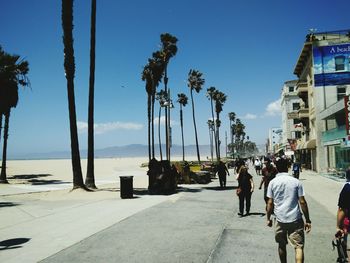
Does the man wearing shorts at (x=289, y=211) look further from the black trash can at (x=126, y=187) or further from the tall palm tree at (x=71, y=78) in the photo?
the tall palm tree at (x=71, y=78)

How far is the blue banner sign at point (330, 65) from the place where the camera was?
75.9 feet

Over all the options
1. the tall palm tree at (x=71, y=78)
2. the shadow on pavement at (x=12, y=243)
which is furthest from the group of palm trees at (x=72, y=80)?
the shadow on pavement at (x=12, y=243)

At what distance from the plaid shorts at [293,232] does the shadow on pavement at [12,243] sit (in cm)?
540

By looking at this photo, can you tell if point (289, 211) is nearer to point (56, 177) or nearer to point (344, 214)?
point (344, 214)

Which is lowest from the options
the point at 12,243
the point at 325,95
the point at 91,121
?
the point at 12,243

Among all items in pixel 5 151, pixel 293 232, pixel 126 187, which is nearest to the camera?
pixel 293 232

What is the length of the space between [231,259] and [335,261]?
1.77 m

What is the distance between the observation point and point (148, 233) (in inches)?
340

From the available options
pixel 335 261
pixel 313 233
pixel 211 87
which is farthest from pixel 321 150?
pixel 211 87

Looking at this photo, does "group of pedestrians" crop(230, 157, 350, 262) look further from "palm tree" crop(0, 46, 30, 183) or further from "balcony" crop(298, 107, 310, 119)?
"balcony" crop(298, 107, 310, 119)

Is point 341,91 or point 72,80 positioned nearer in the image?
point 72,80

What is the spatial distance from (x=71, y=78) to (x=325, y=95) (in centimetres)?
2730

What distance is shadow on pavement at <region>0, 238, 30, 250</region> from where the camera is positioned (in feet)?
25.0

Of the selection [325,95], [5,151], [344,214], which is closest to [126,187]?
[344,214]
